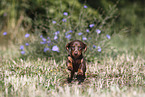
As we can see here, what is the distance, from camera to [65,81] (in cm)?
376

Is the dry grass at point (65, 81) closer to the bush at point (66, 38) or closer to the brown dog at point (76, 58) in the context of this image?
the brown dog at point (76, 58)

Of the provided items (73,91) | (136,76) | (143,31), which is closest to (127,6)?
(143,31)

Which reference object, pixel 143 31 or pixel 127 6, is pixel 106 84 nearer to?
pixel 143 31

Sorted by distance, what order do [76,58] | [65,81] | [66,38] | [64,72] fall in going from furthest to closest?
[66,38], [64,72], [65,81], [76,58]

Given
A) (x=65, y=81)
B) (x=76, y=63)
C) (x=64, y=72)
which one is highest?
(x=76, y=63)

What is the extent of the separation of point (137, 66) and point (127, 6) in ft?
24.6

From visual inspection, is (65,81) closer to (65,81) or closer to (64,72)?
(65,81)

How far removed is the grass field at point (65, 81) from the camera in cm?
310

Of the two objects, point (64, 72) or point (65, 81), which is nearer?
point (65, 81)

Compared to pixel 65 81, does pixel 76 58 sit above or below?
above

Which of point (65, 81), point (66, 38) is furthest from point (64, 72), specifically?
point (66, 38)

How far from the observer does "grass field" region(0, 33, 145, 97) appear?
310 cm

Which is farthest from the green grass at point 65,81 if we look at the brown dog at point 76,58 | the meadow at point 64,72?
the brown dog at point 76,58

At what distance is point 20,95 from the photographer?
10.2 ft
